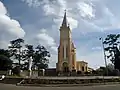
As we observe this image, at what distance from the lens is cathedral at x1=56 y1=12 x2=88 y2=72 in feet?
217

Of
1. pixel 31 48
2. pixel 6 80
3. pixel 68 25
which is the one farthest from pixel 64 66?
pixel 6 80

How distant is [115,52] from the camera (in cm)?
6300

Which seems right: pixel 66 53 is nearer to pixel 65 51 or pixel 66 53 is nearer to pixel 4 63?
pixel 65 51

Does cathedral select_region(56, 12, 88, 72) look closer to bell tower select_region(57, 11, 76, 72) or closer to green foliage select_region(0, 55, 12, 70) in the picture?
bell tower select_region(57, 11, 76, 72)

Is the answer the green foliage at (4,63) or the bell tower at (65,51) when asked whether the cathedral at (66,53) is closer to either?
the bell tower at (65,51)

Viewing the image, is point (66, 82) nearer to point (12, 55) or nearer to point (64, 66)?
point (64, 66)

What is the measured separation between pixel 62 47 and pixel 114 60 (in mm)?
16519

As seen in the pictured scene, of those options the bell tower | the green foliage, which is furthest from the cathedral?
the green foliage

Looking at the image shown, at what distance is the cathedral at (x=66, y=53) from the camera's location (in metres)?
66.2

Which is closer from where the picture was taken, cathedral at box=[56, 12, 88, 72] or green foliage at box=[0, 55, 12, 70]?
green foliage at box=[0, 55, 12, 70]

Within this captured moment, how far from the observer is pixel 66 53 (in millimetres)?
67625

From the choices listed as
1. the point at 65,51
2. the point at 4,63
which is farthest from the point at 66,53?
the point at 4,63

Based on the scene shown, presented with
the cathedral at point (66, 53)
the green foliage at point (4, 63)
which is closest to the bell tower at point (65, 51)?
the cathedral at point (66, 53)

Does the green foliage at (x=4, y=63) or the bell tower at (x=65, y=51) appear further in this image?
the bell tower at (x=65, y=51)
